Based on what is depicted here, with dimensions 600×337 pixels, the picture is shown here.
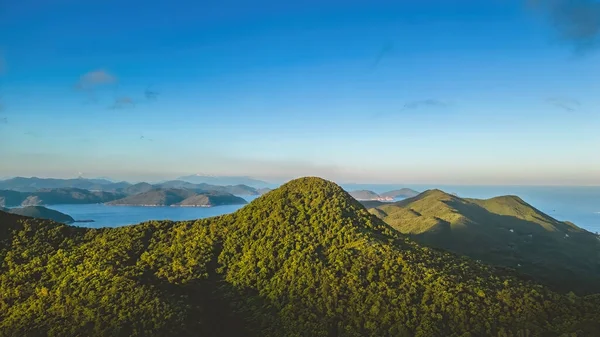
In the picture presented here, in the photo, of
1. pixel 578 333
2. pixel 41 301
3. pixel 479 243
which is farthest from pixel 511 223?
pixel 41 301

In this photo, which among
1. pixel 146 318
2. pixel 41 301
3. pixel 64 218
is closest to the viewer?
pixel 146 318

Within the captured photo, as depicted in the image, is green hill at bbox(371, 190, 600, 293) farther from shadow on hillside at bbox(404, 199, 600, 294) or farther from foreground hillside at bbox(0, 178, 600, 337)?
foreground hillside at bbox(0, 178, 600, 337)

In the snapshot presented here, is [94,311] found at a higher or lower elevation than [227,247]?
lower

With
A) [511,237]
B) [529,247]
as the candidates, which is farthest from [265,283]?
[511,237]

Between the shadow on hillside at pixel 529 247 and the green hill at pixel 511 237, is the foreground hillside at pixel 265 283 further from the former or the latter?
the shadow on hillside at pixel 529 247

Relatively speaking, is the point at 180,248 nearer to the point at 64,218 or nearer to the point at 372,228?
the point at 372,228

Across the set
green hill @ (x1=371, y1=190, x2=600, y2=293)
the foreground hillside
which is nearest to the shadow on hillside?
green hill @ (x1=371, y1=190, x2=600, y2=293)

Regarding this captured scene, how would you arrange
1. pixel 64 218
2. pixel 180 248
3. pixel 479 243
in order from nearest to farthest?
1. pixel 180 248
2. pixel 479 243
3. pixel 64 218
